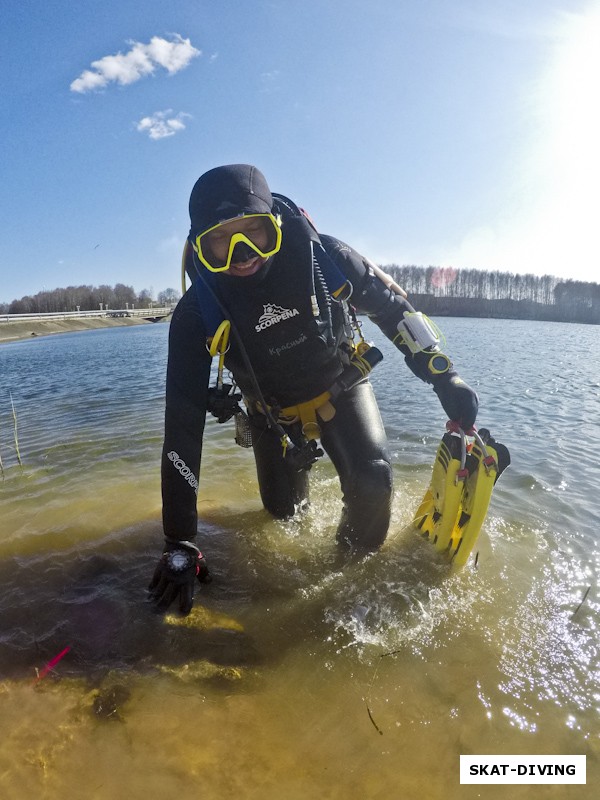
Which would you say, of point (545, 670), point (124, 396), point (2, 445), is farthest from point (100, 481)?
point (124, 396)

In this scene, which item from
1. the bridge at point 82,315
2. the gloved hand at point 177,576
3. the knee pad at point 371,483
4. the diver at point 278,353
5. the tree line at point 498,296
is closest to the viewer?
the gloved hand at point 177,576

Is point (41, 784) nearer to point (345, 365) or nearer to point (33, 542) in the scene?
point (33, 542)

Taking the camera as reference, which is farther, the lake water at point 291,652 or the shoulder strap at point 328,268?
the shoulder strap at point 328,268

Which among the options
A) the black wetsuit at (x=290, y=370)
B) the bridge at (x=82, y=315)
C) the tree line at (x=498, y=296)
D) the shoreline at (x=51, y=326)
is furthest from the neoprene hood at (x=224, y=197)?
the tree line at (x=498, y=296)

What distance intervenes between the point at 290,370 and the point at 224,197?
115 centimetres

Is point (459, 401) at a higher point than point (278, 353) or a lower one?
lower

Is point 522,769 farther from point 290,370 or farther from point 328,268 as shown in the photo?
point 328,268

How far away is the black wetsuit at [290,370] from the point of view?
112 inches

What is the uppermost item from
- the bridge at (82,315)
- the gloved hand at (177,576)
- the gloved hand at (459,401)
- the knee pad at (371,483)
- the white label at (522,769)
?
the bridge at (82,315)

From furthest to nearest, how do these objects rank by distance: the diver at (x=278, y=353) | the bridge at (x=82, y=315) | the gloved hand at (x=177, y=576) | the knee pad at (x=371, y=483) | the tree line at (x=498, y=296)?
the tree line at (x=498, y=296) → the bridge at (x=82, y=315) → the knee pad at (x=371, y=483) → the diver at (x=278, y=353) → the gloved hand at (x=177, y=576)

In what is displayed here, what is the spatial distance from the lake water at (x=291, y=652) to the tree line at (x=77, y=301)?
7854cm

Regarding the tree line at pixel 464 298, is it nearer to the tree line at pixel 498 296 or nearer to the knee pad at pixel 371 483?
the tree line at pixel 498 296

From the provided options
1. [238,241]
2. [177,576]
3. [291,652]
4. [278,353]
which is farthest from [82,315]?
[291,652]

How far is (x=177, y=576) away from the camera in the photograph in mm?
2684
